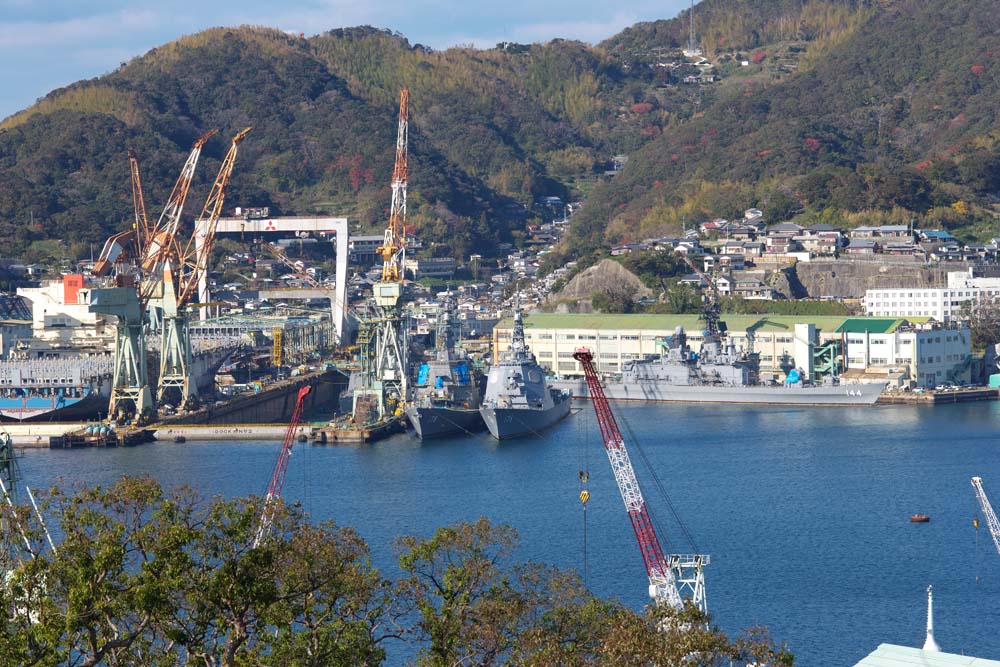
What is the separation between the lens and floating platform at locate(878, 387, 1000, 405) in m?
39.7

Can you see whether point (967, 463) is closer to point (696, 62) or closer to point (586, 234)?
point (586, 234)

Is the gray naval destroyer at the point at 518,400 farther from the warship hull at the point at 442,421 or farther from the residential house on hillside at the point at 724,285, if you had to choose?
the residential house on hillside at the point at 724,285

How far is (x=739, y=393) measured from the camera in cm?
4109

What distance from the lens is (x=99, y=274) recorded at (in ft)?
168

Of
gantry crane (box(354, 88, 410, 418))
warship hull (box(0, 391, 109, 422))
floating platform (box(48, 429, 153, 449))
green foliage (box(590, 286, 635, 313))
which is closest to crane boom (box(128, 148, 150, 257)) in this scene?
warship hull (box(0, 391, 109, 422))

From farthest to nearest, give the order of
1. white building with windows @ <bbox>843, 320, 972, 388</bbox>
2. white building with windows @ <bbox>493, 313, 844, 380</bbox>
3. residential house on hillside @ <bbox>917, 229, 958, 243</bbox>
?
1. residential house on hillside @ <bbox>917, 229, 958, 243</bbox>
2. white building with windows @ <bbox>493, 313, 844, 380</bbox>
3. white building with windows @ <bbox>843, 320, 972, 388</bbox>

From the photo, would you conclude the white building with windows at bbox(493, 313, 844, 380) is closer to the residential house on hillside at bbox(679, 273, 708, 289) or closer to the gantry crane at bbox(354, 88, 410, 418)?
the residential house on hillside at bbox(679, 273, 708, 289)

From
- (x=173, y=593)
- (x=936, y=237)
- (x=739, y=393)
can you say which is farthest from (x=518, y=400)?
(x=936, y=237)

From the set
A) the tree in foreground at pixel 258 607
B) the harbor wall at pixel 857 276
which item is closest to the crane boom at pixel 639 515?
the tree in foreground at pixel 258 607

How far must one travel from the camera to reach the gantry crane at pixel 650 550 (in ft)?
54.3

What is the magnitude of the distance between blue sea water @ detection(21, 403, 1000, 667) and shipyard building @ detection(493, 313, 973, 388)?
3113mm

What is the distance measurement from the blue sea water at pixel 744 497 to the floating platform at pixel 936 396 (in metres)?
1.07

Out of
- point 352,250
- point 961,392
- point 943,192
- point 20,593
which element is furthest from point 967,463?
point 352,250

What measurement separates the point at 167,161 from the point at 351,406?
38.6 metres
